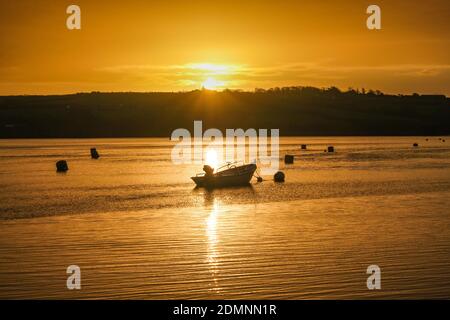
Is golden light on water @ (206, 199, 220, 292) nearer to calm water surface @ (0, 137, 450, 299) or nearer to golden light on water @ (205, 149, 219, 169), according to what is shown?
calm water surface @ (0, 137, 450, 299)

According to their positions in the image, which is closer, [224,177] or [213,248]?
[213,248]

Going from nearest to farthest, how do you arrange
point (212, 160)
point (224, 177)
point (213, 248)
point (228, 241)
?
1. point (213, 248)
2. point (228, 241)
3. point (224, 177)
4. point (212, 160)

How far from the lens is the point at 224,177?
55.4 m

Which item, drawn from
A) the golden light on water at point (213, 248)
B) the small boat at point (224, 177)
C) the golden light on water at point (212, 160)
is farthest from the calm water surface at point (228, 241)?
the golden light on water at point (212, 160)

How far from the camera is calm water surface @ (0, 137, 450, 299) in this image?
1997 centimetres

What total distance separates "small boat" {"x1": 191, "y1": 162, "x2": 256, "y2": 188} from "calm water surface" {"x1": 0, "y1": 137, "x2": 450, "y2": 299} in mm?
1193

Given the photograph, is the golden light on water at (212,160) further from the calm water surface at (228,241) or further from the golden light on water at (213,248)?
the golden light on water at (213,248)

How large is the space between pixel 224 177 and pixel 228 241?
27.4 meters

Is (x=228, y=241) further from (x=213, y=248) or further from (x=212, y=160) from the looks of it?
(x=212, y=160)

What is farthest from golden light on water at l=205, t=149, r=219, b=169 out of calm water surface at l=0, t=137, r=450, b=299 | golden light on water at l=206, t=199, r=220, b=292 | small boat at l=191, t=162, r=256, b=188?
golden light on water at l=206, t=199, r=220, b=292

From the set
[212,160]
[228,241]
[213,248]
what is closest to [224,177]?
[228,241]

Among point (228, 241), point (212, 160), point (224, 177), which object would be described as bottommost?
point (212, 160)
